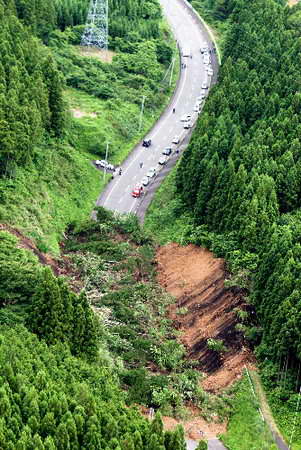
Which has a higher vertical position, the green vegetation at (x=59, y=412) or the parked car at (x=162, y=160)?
the green vegetation at (x=59, y=412)

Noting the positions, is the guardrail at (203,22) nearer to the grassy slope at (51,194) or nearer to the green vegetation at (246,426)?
the grassy slope at (51,194)

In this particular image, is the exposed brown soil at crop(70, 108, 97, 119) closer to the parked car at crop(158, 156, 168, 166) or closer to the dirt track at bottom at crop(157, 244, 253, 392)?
the parked car at crop(158, 156, 168, 166)

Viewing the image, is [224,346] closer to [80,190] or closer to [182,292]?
[182,292]

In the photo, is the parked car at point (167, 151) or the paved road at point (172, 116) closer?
the paved road at point (172, 116)

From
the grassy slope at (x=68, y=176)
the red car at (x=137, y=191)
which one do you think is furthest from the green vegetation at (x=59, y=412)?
the red car at (x=137, y=191)

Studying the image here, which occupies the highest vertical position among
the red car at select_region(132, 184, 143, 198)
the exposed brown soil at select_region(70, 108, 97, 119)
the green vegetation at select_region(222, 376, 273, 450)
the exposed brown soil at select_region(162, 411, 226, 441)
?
the green vegetation at select_region(222, 376, 273, 450)

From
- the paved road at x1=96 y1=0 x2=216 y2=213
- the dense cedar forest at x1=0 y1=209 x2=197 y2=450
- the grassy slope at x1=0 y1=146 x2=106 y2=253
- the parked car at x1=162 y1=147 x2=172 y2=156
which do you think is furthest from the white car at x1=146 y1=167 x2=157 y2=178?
the dense cedar forest at x1=0 y1=209 x2=197 y2=450
